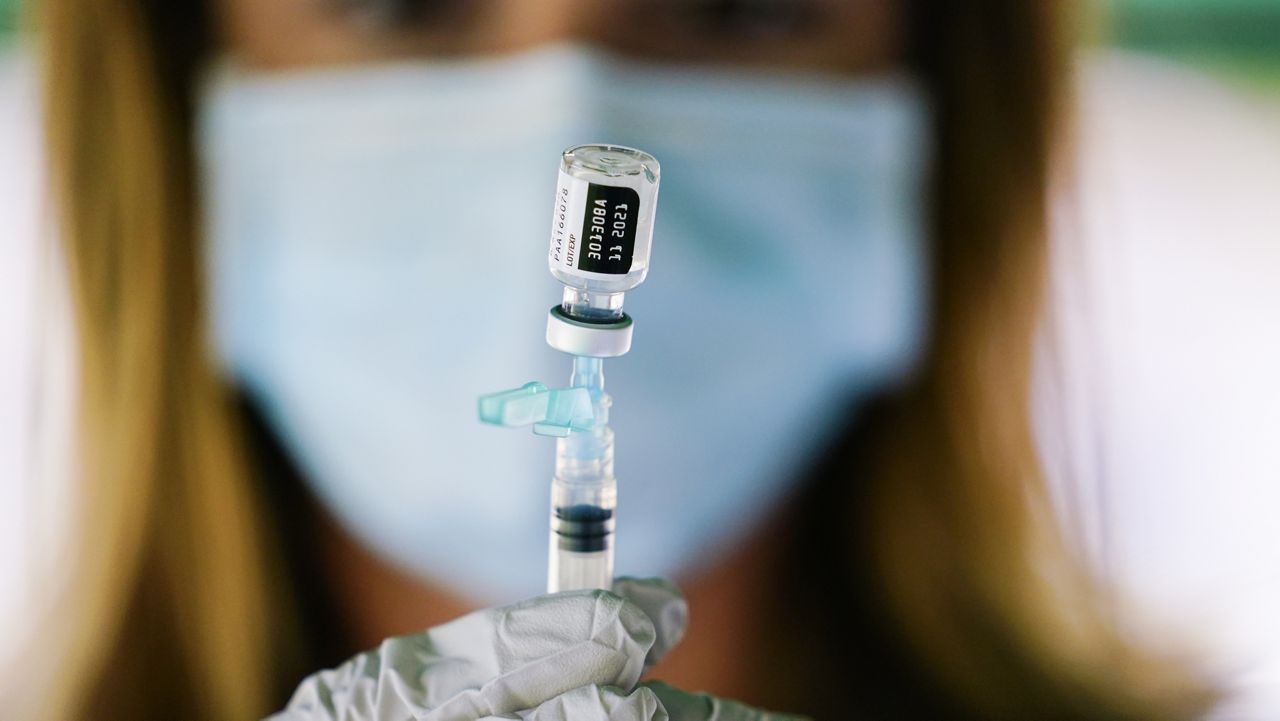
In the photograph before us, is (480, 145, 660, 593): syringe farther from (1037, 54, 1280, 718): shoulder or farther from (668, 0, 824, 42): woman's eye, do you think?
(1037, 54, 1280, 718): shoulder

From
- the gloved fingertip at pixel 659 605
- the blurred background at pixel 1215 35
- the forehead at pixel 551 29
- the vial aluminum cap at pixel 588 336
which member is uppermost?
the blurred background at pixel 1215 35

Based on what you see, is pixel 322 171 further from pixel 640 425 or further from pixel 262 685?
pixel 262 685

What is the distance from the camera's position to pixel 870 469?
5.81 feet

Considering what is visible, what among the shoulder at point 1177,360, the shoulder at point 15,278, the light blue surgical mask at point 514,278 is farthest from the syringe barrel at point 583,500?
the shoulder at point 15,278

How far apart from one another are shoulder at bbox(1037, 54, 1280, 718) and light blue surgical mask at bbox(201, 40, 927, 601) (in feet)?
1.49

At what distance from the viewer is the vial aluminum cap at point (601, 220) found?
645mm

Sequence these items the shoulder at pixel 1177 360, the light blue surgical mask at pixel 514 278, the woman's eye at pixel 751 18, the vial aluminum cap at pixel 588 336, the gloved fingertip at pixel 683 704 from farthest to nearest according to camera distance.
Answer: the shoulder at pixel 1177 360 < the woman's eye at pixel 751 18 < the light blue surgical mask at pixel 514 278 < the gloved fingertip at pixel 683 704 < the vial aluminum cap at pixel 588 336

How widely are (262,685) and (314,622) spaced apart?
19cm

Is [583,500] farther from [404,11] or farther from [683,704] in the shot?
[404,11]

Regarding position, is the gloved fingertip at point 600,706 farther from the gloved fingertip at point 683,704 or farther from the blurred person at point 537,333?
the blurred person at point 537,333

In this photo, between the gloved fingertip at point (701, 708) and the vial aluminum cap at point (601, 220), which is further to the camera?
the gloved fingertip at point (701, 708)

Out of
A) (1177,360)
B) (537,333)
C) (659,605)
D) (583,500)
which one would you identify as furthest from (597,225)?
(1177,360)

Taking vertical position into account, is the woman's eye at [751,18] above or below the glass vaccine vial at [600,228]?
above

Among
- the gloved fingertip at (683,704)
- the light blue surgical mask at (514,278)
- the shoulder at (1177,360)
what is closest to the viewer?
the gloved fingertip at (683,704)
